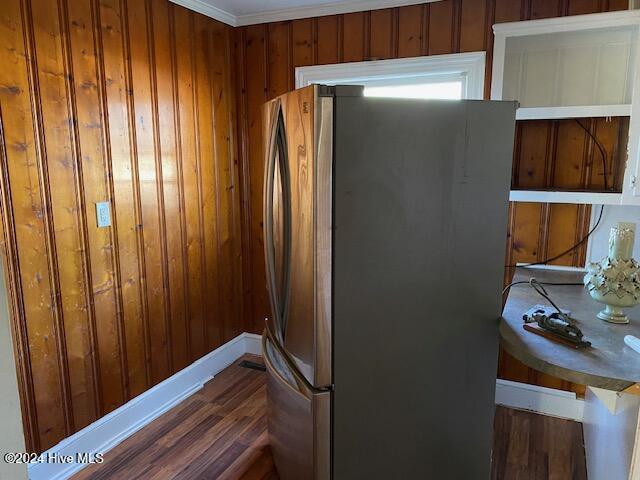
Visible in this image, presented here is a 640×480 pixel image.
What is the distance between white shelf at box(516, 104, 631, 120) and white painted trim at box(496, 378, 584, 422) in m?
1.53

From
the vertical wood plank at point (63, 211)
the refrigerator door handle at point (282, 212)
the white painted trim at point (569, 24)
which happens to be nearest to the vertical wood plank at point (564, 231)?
the white painted trim at point (569, 24)

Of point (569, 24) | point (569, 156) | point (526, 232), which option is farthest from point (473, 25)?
point (526, 232)

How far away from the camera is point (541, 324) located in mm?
1546

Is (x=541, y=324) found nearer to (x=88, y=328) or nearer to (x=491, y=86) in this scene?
(x=491, y=86)

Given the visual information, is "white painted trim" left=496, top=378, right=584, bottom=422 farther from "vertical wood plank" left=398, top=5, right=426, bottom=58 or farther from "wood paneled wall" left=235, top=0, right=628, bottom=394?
"vertical wood plank" left=398, top=5, right=426, bottom=58

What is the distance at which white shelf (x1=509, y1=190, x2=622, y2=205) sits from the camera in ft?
6.71

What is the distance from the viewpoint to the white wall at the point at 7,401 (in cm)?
66

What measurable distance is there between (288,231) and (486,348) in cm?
89

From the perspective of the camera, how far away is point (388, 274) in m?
1.54

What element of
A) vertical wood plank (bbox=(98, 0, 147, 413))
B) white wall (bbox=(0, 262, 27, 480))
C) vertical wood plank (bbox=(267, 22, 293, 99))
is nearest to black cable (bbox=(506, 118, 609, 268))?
vertical wood plank (bbox=(267, 22, 293, 99))

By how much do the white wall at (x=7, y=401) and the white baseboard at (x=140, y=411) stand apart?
5.33 feet

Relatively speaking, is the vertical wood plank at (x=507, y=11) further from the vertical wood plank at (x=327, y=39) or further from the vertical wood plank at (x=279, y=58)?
the vertical wood plank at (x=279, y=58)

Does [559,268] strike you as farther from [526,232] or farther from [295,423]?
[295,423]

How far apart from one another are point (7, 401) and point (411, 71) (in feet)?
8.27
